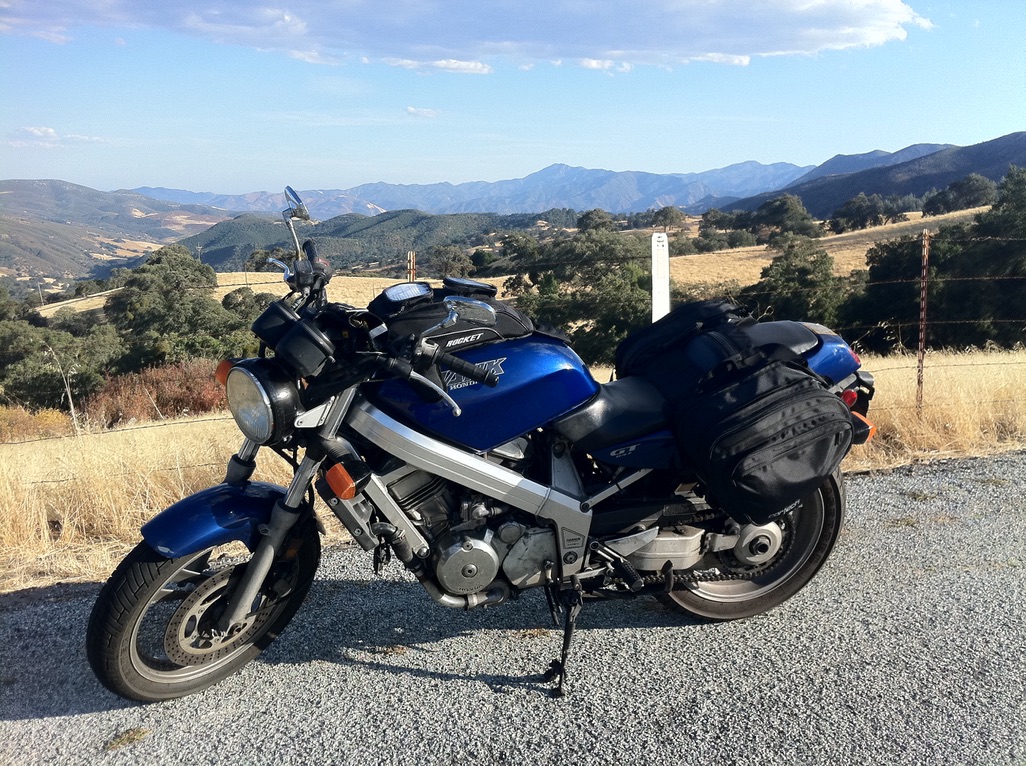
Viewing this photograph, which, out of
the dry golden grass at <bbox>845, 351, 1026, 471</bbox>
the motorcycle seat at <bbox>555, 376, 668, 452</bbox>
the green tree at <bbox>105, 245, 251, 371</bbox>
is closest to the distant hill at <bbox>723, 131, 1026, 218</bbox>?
the green tree at <bbox>105, 245, 251, 371</bbox>

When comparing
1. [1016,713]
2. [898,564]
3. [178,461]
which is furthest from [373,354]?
[178,461]

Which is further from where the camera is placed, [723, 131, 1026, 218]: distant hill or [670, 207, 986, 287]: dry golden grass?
[723, 131, 1026, 218]: distant hill

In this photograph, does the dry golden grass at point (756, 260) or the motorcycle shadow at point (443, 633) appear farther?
the dry golden grass at point (756, 260)

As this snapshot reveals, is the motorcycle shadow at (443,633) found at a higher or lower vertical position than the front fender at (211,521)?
lower

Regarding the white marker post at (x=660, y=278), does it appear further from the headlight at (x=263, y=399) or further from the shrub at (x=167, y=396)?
the shrub at (x=167, y=396)

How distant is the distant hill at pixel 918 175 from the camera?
404ft

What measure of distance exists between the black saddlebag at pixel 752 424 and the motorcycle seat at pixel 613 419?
0.21 feet

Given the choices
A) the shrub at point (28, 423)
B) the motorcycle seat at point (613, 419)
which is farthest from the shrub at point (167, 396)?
the motorcycle seat at point (613, 419)

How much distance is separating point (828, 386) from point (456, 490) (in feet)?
5.17

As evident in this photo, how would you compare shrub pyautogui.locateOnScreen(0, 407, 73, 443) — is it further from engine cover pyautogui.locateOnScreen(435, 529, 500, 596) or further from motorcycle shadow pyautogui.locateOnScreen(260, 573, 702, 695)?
engine cover pyautogui.locateOnScreen(435, 529, 500, 596)

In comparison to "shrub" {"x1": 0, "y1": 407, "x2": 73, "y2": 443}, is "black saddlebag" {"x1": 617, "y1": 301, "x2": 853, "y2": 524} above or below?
above

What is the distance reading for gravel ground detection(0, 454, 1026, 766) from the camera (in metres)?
2.55

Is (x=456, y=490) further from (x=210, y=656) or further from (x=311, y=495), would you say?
(x=210, y=656)

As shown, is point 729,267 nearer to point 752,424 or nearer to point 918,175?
point 752,424
